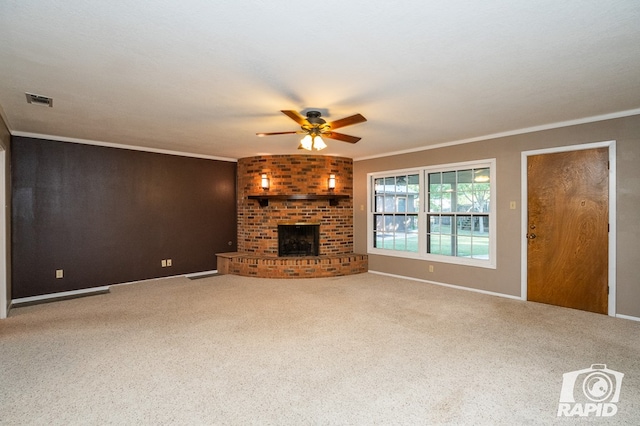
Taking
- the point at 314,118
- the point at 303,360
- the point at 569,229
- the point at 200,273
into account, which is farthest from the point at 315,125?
the point at 200,273

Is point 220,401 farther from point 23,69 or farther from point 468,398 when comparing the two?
point 23,69

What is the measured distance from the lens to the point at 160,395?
2.20m

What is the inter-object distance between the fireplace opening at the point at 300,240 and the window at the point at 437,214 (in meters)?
1.15

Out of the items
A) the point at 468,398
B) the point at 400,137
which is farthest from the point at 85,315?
the point at 400,137

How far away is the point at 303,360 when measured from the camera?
2695mm

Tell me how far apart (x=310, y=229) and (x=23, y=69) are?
15.9 feet

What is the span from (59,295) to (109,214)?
1405 millimetres

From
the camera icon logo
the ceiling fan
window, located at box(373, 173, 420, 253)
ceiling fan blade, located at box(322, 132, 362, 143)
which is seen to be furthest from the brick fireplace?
the camera icon logo

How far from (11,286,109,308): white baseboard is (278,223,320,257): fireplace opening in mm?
3128

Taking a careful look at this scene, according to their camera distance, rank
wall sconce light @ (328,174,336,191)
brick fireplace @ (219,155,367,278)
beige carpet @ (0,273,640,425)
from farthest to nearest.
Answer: wall sconce light @ (328,174,336,191)
brick fireplace @ (219,155,367,278)
beige carpet @ (0,273,640,425)

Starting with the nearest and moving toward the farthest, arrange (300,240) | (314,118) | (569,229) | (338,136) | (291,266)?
(314,118) → (338,136) → (569,229) → (291,266) → (300,240)

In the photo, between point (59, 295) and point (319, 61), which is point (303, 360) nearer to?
point (319, 61)

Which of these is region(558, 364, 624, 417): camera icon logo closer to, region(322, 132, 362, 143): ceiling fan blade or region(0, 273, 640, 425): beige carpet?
region(0, 273, 640, 425): beige carpet

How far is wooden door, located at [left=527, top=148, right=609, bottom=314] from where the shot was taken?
3873 millimetres
